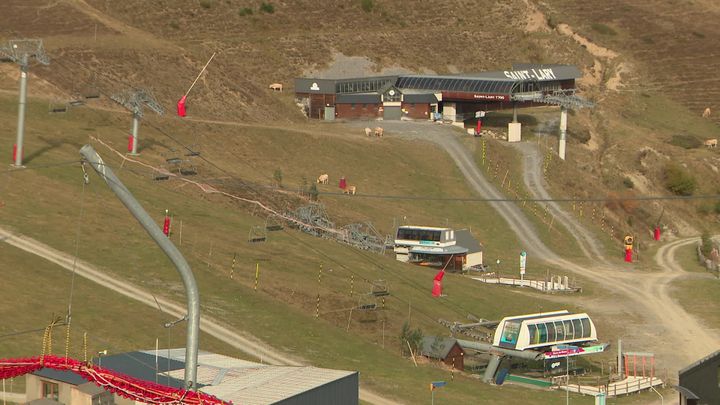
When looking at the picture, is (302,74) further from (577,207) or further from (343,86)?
(577,207)

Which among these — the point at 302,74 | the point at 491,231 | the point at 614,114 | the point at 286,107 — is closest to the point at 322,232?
the point at 491,231

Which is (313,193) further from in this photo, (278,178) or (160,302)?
(160,302)

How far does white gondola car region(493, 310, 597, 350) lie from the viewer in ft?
278

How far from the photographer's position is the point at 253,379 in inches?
2276

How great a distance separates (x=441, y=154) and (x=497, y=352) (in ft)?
212

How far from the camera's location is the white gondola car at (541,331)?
8481 centimetres

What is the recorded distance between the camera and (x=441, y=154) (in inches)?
5837

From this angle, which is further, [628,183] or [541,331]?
[628,183]

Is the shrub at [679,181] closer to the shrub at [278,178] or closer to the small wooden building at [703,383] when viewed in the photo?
the shrub at [278,178]

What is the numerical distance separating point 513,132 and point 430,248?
46.6 metres

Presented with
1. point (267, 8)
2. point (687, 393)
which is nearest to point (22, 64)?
point (687, 393)

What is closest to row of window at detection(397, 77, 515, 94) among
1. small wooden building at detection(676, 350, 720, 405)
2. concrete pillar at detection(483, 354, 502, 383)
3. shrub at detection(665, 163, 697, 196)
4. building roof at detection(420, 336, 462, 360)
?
shrub at detection(665, 163, 697, 196)

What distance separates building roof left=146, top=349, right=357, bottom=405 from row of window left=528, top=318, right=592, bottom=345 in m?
27.0

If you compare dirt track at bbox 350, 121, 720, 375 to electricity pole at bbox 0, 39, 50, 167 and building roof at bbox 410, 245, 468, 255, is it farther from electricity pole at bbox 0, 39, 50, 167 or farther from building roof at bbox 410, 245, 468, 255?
electricity pole at bbox 0, 39, 50, 167
